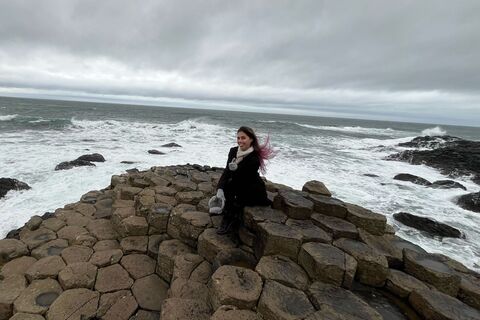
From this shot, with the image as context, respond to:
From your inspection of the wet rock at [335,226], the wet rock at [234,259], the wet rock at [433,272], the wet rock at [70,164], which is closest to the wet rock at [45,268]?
the wet rock at [234,259]

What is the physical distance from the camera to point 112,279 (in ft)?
12.5

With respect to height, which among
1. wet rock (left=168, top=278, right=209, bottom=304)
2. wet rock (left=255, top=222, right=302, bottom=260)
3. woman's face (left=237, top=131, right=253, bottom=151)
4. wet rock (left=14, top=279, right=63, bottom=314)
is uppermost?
woman's face (left=237, top=131, right=253, bottom=151)

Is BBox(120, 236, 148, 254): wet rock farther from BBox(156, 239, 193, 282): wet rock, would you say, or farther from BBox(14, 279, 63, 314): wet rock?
BBox(14, 279, 63, 314): wet rock

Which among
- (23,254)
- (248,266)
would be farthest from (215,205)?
(23,254)

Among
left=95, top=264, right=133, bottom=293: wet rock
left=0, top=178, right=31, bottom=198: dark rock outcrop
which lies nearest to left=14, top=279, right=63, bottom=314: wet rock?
left=95, top=264, right=133, bottom=293: wet rock

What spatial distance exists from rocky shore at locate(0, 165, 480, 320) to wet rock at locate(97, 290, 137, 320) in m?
0.01

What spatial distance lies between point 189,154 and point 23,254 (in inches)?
498

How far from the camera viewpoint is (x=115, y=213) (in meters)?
5.03

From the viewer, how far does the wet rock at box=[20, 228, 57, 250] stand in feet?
15.1

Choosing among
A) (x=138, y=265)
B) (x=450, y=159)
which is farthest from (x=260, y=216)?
(x=450, y=159)

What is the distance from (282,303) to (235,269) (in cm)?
69

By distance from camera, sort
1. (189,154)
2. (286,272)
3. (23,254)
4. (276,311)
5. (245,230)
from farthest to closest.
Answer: (189,154)
(23,254)
(245,230)
(286,272)
(276,311)

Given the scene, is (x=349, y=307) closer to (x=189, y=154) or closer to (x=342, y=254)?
(x=342, y=254)

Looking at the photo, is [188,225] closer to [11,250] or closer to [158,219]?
[158,219]
